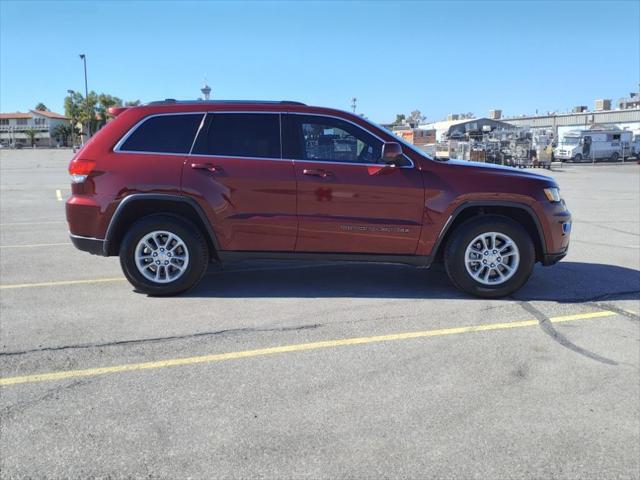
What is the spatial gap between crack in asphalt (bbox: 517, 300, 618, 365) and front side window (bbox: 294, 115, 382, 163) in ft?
6.67

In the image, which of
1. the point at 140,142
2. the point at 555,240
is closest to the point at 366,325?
the point at 555,240

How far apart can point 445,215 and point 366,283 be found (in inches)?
49.4

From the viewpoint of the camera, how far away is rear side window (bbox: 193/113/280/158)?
17.9 feet

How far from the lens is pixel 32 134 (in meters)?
136

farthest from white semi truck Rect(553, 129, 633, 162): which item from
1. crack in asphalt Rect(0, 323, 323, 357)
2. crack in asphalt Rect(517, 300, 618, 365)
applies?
crack in asphalt Rect(0, 323, 323, 357)

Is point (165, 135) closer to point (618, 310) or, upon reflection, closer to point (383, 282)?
point (383, 282)

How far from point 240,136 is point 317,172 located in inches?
33.6

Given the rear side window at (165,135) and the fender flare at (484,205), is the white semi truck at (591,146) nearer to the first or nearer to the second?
the fender flare at (484,205)

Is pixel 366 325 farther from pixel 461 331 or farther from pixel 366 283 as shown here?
pixel 366 283

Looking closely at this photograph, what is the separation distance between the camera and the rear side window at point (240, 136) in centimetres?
545

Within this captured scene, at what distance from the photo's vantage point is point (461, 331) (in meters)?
4.66

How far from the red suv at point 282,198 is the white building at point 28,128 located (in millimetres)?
149963

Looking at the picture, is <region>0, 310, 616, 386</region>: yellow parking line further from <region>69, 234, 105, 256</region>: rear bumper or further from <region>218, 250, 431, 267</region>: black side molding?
<region>69, 234, 105, 256</region>: rear bumper

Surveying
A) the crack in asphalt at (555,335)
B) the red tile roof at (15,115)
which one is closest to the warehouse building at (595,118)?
the crack in asphalt at (555,335)
